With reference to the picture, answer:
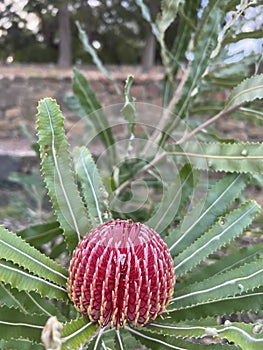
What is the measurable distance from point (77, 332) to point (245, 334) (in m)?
0.21

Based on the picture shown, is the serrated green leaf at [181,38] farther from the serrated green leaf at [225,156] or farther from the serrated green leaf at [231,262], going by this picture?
the serrated green leaf at [231,262]

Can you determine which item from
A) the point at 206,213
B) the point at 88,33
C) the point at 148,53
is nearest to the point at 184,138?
the point at 206,213

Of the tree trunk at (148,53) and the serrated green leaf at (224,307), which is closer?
the serrated green leaf at (224,307)

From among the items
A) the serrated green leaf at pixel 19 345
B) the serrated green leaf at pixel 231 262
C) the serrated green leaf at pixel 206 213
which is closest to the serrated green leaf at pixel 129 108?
the serrated green leaf at pixel 206 213

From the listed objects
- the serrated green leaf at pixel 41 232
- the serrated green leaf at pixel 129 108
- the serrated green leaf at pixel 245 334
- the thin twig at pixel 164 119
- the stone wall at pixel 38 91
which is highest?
the stone wall at pixel 38 91

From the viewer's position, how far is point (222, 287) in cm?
81

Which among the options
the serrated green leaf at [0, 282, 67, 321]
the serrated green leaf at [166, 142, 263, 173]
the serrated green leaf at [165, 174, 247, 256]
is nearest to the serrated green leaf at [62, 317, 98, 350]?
the serrated green leaf at [0, 282, 67, 321]

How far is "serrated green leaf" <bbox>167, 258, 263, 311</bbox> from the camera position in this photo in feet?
2.59

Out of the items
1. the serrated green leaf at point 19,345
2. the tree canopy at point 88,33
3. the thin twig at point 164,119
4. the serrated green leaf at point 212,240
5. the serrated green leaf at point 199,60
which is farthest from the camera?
the tree canopy at point 88,33

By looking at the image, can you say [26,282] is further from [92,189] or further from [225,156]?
[225,156]

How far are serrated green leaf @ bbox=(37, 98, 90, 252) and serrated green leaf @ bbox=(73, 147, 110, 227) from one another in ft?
0.11

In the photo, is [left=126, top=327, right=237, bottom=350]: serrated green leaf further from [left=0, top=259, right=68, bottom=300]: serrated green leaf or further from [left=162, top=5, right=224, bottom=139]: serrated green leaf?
[left=162, top=5, right=224, bottom=139]: serrated green leaf

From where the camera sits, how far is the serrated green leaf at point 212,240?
2.88 feet

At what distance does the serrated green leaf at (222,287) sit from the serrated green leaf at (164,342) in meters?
0.06
